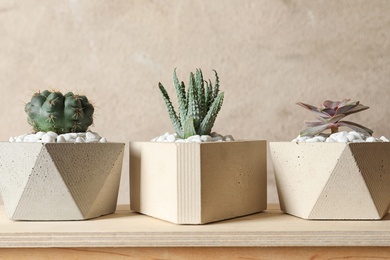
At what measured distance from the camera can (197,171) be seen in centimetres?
83

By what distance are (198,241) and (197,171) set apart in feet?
0.39

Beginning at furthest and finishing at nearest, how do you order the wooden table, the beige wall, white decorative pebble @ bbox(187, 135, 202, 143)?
1. the beige wall
2. white decorative pebble @ bbox(187, 135, 202, 143)
3. the wooden table

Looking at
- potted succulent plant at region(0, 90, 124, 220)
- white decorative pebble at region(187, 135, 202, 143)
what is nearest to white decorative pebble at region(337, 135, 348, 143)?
white decorative pebble at region(187, 135, 202, 143)

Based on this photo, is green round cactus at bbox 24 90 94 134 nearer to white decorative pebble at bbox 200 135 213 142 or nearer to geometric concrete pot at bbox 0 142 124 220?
geometric concrete pot at bbox 0 142 124 220

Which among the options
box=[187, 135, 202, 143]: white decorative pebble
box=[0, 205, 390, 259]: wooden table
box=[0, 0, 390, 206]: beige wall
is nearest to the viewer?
box=[0, 205, 390, 259]: wooden table

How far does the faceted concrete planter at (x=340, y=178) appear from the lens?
0.84 metres

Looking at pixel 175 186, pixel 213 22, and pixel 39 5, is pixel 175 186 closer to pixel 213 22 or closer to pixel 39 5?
pixel 213 22

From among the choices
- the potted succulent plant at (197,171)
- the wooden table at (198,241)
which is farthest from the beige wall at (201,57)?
the wooden table at (198,241)

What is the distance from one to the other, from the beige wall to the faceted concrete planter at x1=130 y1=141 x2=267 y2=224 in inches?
9.8

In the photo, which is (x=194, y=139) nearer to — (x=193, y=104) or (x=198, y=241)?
(x=193, y=104)

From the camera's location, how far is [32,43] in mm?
1209

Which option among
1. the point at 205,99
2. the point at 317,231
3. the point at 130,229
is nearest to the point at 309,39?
the point at 205,99

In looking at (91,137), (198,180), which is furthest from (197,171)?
(91,137)

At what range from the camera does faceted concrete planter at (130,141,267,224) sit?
0.84m
